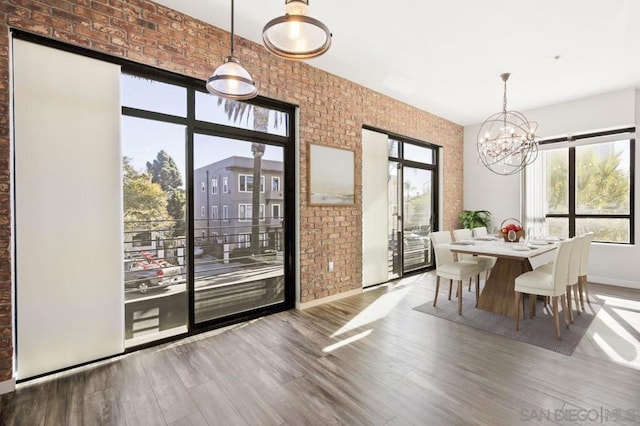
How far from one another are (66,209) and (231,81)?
160 cm

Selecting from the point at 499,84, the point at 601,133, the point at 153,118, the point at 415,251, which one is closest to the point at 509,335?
the point at 415,251

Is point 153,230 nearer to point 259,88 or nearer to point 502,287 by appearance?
point 259,88

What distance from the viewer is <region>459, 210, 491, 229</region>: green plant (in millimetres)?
6227

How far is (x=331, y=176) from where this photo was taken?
4055mm

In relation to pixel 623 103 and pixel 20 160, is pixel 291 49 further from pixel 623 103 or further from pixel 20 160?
pixel 623 103

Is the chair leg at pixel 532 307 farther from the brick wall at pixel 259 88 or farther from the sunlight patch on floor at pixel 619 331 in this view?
the brick wall at pixel 259 88

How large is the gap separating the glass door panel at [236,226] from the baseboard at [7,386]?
51.2 inches

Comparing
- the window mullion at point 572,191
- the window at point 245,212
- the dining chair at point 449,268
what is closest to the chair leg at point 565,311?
the dining chair at point 449,268

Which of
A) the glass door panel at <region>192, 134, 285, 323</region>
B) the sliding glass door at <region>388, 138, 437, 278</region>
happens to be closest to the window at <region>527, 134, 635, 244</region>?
the sliding glass door at <region>388, 138, 437, 278</region>

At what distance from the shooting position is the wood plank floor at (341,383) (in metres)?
1.83

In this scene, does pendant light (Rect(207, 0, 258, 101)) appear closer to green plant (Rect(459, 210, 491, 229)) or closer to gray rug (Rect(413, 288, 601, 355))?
gray rug (Rect(413, 288, 601, 355))

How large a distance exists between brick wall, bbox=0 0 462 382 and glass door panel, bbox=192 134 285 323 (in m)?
0.37

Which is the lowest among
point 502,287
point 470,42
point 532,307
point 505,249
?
point 532,307

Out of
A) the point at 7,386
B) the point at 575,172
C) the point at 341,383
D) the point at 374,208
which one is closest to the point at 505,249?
the point at 374,208
